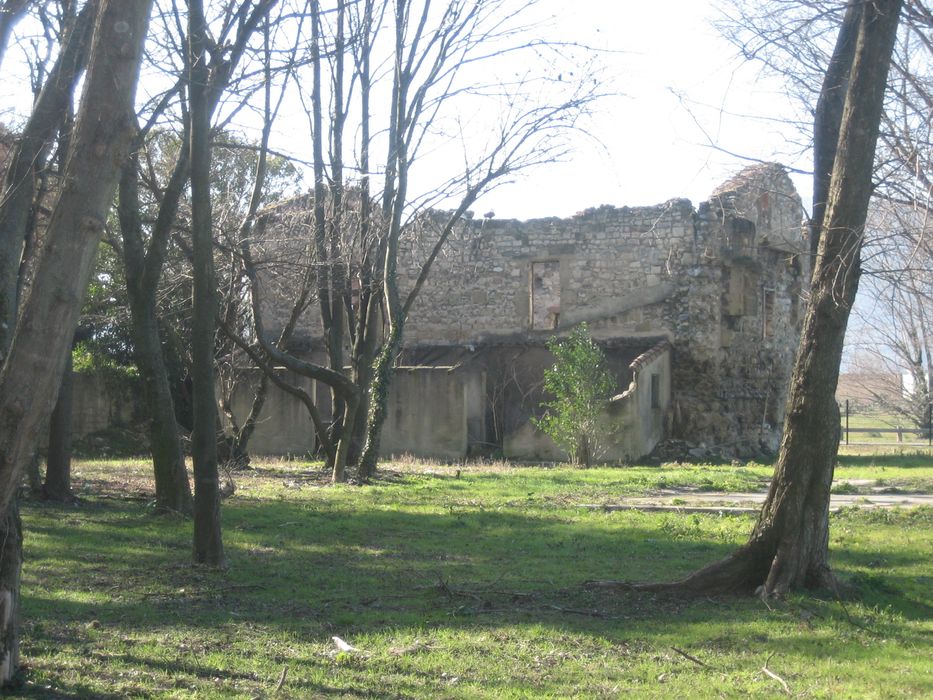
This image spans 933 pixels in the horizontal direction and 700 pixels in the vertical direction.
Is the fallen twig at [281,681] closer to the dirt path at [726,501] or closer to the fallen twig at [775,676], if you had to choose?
the fallen twig at [775,676]

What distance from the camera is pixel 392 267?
669 inches

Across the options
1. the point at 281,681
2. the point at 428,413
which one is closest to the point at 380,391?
the point at 428,413

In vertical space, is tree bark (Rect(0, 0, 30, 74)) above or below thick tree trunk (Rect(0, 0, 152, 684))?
above

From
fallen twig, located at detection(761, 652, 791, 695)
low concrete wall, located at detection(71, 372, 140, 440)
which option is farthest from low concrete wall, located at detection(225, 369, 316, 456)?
fallen twig, located at detection(761, 652, 791, 695)

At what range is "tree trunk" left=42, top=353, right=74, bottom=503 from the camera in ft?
39.8

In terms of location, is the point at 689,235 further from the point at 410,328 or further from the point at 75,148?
the point at 75,148

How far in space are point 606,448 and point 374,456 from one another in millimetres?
7654

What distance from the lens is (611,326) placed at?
25.9 meters

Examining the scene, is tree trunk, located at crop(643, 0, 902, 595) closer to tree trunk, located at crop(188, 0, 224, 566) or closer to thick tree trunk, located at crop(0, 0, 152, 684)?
tree trunk, located at crop(188, 0, 224, 566)

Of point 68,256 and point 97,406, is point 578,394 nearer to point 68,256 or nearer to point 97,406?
point 97,406

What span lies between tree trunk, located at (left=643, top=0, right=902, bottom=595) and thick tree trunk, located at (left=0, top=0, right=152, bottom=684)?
4960 mm

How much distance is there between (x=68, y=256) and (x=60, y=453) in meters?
8.02

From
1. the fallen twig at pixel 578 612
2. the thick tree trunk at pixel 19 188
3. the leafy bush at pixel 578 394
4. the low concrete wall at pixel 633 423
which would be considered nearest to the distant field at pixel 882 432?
the low concrete wall at pixel 633 423

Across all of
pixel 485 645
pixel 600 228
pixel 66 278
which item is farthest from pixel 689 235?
pixel 66 278
